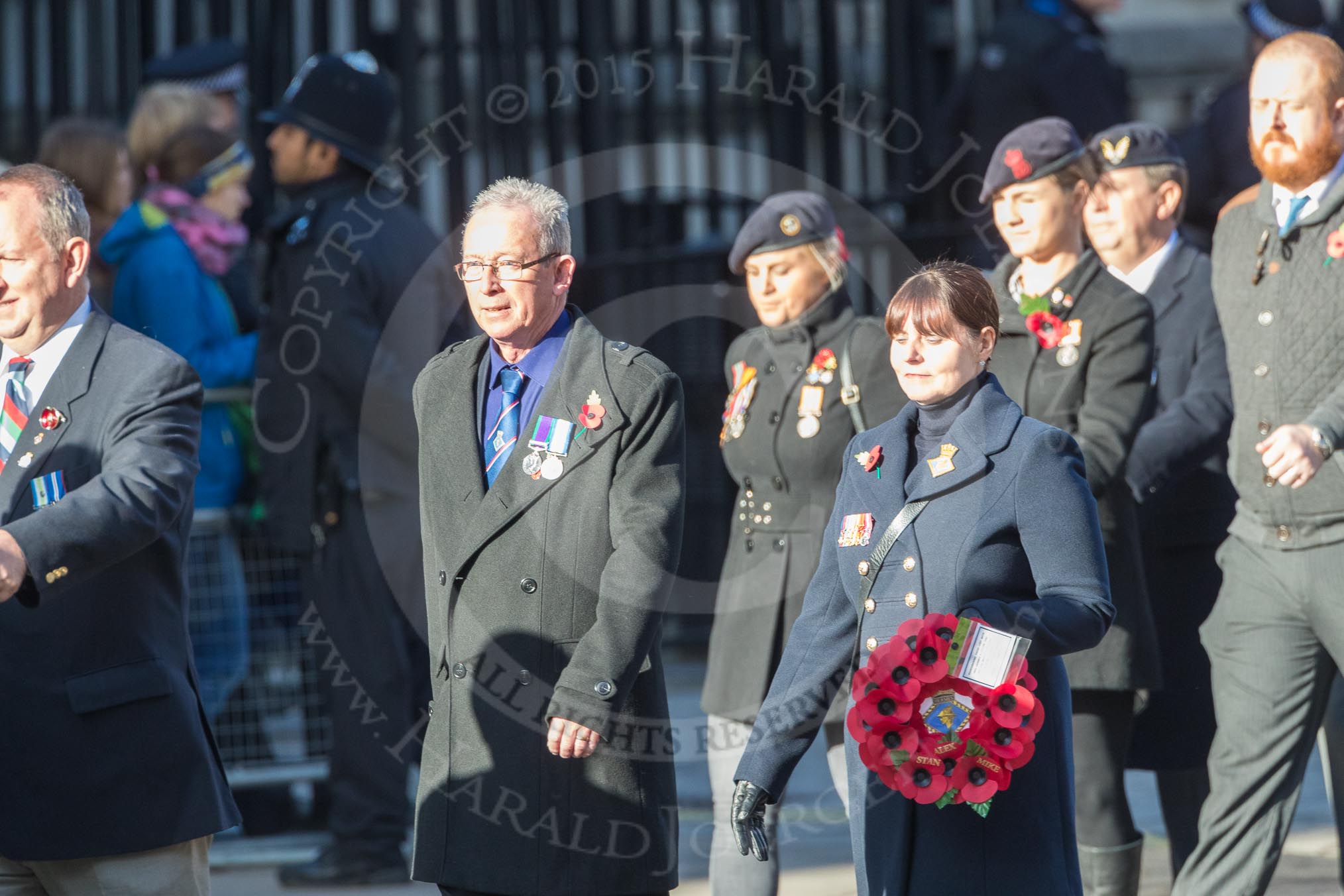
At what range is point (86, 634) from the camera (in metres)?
3.54

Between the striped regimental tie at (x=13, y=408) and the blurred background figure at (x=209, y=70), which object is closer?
the striped regimental tie at (x=13, y=408)

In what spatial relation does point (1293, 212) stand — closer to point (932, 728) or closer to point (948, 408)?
point (948, 408)

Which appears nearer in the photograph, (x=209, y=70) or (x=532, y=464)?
(x=532, y=464)

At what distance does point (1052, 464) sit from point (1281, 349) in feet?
3.94

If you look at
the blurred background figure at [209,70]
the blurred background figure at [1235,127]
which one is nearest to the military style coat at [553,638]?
the blurred background figure at [1235,127]

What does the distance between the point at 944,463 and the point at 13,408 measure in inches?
67.8

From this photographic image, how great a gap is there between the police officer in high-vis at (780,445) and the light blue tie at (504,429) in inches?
43.3

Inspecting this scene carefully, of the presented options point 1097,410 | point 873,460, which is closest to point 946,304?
point 873,460

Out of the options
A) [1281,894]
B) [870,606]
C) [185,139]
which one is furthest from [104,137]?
[1281,894]

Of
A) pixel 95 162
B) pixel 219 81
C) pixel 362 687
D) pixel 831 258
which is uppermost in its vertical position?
pixel 219 81

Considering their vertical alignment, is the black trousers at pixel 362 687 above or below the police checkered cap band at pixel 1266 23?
below

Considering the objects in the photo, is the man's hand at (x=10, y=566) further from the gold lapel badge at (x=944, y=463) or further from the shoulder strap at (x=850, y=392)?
the shoulder strap at (x=850, y=392)

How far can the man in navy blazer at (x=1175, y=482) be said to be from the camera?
4832 millimetres

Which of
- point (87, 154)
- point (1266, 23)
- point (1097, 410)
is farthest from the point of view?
point (1266, 23)
